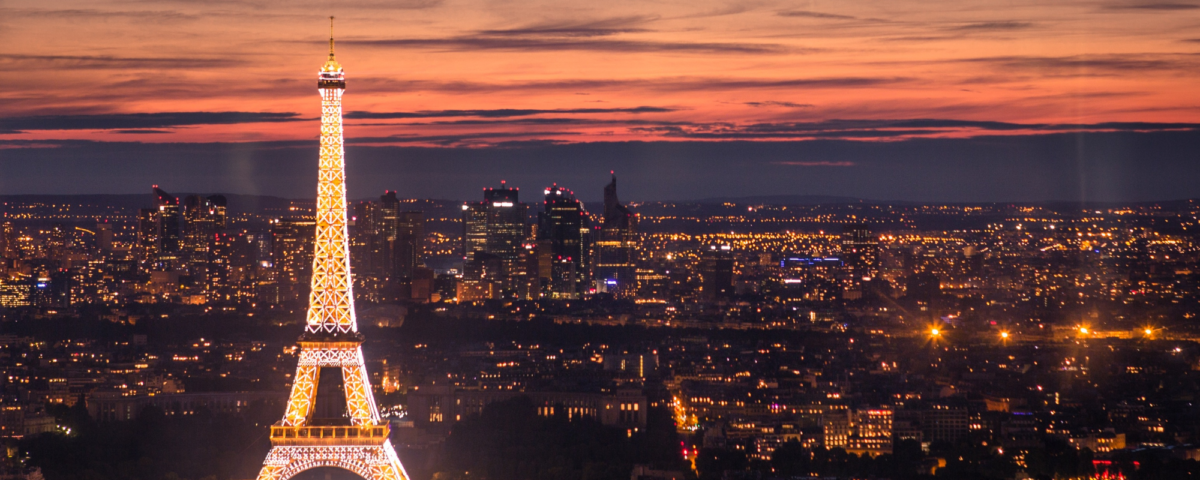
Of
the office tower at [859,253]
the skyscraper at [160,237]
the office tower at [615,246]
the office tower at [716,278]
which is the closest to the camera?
the skyscraper at [160,237]

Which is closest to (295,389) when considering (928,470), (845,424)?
(928,470)

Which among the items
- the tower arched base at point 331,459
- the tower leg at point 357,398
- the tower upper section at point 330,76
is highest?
the tower upper section at point 330,76

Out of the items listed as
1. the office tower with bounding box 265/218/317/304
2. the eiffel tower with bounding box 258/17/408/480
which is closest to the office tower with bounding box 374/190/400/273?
the office tower with bounding box 265/218/317/304

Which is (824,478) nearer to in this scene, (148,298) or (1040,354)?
(1040,354)

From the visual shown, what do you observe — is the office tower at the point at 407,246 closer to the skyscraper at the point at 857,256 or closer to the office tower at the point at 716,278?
the office tower at the point at 716,278

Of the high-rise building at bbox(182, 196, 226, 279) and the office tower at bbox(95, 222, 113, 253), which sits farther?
the office tower at bbox(95, 222, 113, 253)

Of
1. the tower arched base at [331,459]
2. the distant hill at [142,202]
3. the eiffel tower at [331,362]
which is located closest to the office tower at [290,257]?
the distant hill at [142,202]

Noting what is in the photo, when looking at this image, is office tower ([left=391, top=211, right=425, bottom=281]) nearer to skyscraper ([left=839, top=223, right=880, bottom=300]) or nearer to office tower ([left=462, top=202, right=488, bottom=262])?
office tower ([left=462, top=202, right=488, bottom=262])
